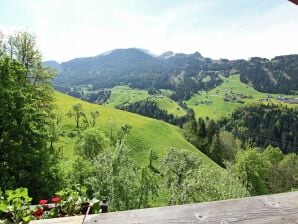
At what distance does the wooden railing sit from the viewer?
2980 mm

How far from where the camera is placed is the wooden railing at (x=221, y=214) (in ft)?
9.78

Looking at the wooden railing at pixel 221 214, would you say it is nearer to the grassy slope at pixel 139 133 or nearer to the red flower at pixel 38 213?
the red flower at pixel 38 213

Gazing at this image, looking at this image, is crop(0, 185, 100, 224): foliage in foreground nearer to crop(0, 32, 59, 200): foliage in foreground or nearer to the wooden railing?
the wooden railing

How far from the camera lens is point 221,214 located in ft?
9.93

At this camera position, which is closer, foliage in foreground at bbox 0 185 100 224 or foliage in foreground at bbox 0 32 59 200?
foliage in foreground at bbox 0 185 100 224

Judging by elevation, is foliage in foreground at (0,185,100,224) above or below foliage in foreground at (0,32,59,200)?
above

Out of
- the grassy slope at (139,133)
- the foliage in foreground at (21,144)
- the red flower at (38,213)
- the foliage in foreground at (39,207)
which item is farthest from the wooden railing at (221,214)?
the grassy slope at (139,133)

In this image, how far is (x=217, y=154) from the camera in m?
127

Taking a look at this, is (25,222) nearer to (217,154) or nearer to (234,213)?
(234,213)

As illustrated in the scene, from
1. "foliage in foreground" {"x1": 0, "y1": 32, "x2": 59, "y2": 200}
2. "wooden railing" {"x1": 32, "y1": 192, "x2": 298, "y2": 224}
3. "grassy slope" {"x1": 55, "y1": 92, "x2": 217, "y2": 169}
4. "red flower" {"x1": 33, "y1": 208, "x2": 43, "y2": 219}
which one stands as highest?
"wooden railing" {"x1": 32, "y1": 192, "x2": 298, "y2": 224}

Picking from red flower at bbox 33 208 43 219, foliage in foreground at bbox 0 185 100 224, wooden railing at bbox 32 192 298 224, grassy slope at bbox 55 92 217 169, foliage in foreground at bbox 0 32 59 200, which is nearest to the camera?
wooden railing at bbox 32 192 298 224

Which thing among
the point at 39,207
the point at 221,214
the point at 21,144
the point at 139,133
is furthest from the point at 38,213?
the point at 139,133

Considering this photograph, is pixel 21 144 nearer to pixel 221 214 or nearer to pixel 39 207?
pixel 39 207

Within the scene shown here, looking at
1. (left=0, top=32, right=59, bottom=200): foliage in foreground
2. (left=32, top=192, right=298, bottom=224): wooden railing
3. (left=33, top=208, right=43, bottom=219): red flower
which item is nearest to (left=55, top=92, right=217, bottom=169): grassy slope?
(left=0, top=32, right=59, bottom=200): foliage in foreground
